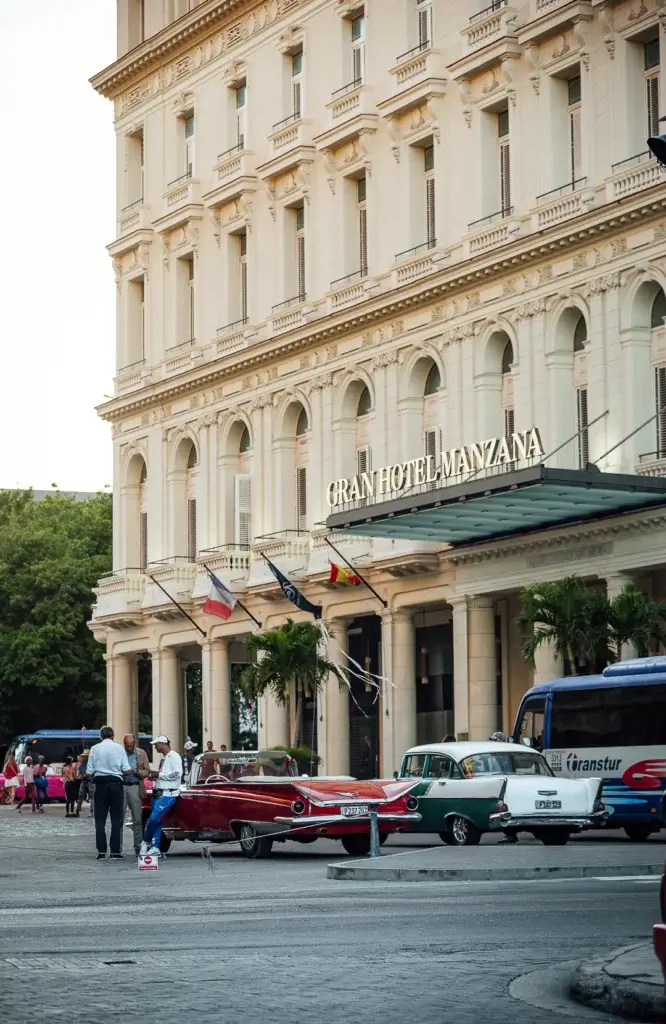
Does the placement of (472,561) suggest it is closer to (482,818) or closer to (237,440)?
(237,440)

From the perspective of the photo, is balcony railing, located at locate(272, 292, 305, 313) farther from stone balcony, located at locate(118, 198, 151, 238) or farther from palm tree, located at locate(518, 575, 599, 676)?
palm tree, located at locate(518, 575, 599, 676)

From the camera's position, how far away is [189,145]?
209 feet

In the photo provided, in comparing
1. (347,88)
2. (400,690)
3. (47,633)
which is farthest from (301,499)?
(47,633)

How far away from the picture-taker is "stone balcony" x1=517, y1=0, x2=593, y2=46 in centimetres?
4497

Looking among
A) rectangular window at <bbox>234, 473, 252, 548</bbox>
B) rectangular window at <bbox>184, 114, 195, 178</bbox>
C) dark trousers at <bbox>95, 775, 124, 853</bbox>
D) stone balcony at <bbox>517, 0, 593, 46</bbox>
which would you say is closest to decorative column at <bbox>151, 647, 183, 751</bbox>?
rectangular window at <bbox>234, 473, 252, 548</bbox>

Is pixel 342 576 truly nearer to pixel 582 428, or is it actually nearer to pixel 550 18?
pixel 582 428

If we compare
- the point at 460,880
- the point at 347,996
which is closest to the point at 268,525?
the point at 460,880

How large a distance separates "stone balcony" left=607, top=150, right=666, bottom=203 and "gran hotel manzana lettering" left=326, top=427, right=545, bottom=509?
18.8ft

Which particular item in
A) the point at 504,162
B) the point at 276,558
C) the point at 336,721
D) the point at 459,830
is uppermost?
the point at 504,162

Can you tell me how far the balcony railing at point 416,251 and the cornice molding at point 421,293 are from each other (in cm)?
104

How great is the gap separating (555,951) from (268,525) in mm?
44344

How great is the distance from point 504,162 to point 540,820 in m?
24.6

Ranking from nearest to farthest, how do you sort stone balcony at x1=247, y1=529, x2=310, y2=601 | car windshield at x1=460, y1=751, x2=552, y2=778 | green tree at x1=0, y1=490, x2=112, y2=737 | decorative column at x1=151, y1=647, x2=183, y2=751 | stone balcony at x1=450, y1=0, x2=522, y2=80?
car windshield at x1=460, y1=751, x2=552, y2=778
stone balcony at x1=450, y1=0, x2=522, y2=80
stone balcony at x1=247, y1=529, x2=310, y2=601
decorative column at x1=151, y1=647, x2=183, y2=751
green tree at x1=0, y1=490, x2=112, y2=737

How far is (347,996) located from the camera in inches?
433
